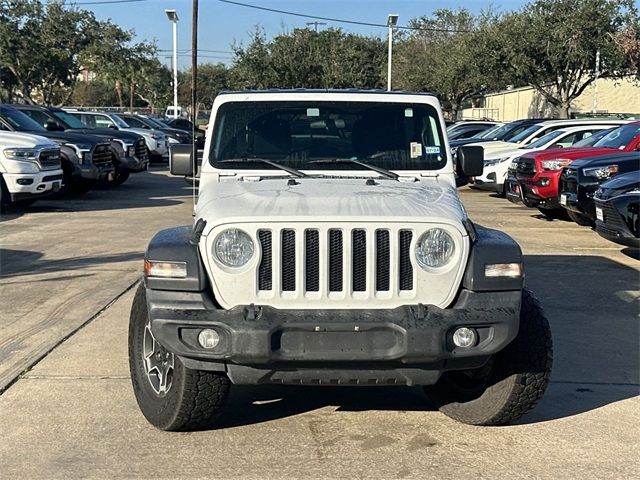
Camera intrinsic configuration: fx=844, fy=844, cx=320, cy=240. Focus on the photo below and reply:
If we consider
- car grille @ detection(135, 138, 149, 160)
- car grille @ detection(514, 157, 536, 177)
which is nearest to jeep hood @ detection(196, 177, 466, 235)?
car grille @ detection(514, 157, 536, 177)

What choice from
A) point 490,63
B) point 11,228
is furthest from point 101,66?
point 11,228

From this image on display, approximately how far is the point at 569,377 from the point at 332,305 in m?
2.31

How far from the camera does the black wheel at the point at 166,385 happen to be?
436 centimetres

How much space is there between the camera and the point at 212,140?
5633mm

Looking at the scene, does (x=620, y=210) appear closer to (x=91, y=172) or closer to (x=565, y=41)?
(x=91, y=172)

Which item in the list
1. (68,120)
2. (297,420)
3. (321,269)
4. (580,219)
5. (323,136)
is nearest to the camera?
(321,269)

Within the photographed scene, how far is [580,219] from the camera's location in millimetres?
13008

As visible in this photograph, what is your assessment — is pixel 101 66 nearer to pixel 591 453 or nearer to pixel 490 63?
pixel 490 63

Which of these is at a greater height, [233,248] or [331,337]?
[233,248]

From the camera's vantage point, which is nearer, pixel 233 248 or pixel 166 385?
pixel 233 248

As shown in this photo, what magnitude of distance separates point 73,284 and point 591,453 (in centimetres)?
560

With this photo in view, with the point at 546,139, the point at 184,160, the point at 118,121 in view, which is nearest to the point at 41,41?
the point at 118,121

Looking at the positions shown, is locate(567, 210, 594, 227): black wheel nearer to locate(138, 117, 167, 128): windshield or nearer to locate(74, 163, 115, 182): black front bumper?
locate(74, 163, 115, 182): black front bumper

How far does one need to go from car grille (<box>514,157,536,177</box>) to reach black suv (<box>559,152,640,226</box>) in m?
1.55
